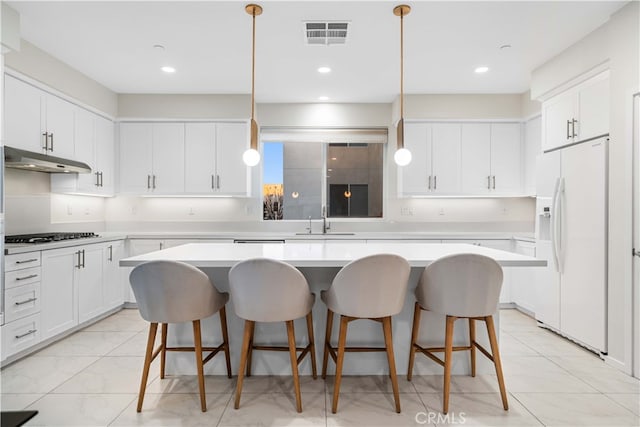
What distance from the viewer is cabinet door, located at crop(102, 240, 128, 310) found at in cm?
400

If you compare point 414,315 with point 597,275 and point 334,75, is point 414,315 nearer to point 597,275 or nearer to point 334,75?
point 597,275

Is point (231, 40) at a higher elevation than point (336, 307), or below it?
higher

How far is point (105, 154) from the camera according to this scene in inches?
174

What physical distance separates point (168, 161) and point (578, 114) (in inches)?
174

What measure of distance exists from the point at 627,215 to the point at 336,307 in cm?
224

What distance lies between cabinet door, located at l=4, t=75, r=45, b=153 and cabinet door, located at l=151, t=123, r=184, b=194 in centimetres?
136

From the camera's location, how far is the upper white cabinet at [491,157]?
4641mm

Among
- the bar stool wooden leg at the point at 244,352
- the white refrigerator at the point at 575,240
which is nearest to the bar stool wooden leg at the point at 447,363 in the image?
the bar stool wooden leg at the point at 244,352

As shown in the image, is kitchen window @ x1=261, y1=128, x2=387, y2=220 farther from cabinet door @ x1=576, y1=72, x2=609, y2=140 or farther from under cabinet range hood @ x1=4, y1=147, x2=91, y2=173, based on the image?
cabinet door @ x1=576, y1=72, x2=609, y2=140

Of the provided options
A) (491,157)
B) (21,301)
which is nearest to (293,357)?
(21,301)

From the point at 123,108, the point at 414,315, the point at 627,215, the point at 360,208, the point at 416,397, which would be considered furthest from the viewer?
the point at 360,208

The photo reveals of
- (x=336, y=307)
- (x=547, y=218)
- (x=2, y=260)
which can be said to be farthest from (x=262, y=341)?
(x=547, y=218)

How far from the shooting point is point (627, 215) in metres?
2.62

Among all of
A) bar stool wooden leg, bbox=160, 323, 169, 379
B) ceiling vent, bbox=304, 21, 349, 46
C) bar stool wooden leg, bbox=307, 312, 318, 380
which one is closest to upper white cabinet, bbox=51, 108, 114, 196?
bar stool wooden leg, bbox=160, 323, 169, 379
